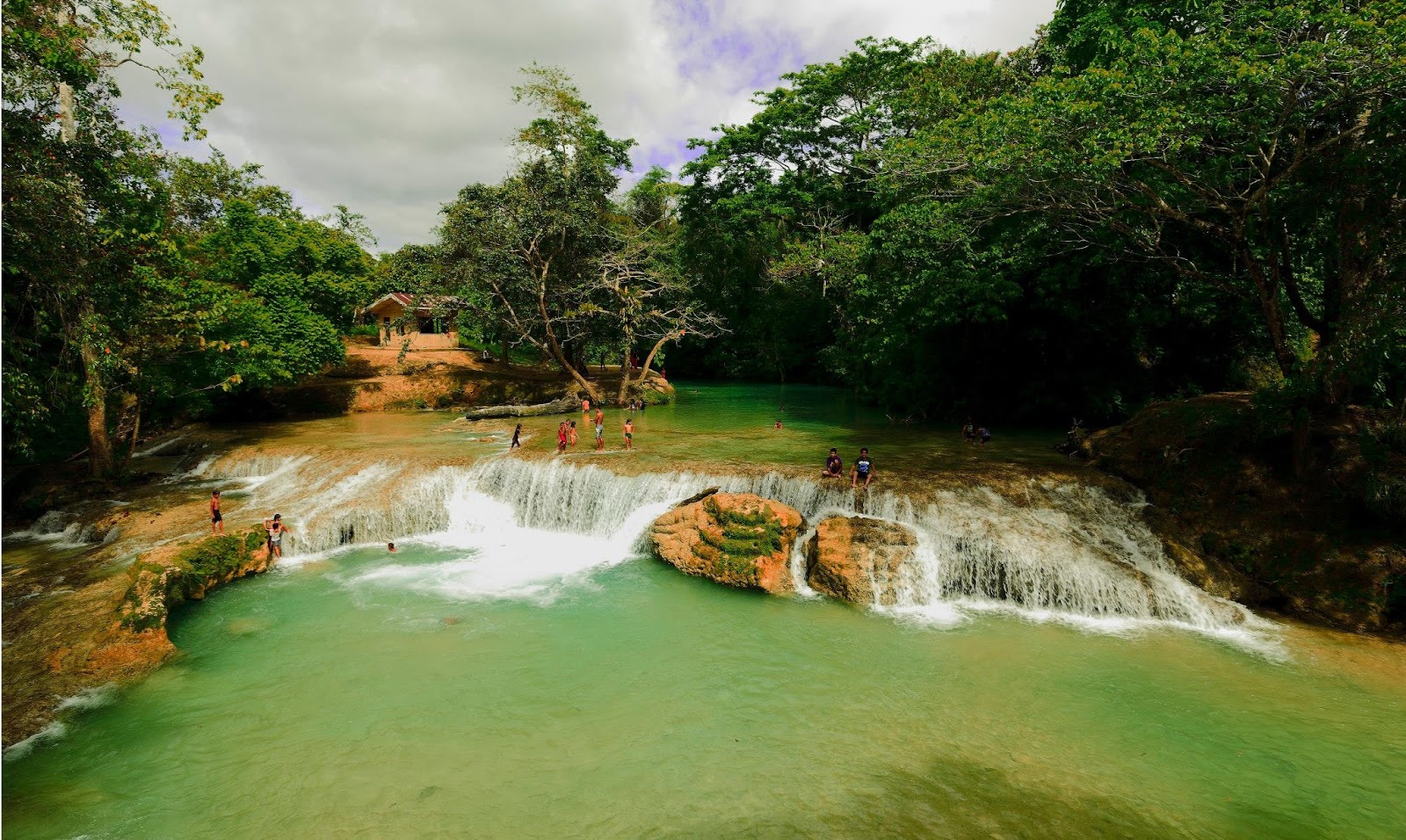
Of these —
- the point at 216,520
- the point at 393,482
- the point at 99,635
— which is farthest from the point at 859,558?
the point at 216,520

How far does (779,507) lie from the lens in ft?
47.5

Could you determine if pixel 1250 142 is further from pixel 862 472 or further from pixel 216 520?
pixel 216 520

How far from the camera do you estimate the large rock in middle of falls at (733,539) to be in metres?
13.4

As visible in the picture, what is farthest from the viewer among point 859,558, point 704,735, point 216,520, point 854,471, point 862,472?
point 854,471

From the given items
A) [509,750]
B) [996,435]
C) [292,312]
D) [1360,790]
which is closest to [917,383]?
[996,435]

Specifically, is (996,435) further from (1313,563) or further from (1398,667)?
(1398,667)

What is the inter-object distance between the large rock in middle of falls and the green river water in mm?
653

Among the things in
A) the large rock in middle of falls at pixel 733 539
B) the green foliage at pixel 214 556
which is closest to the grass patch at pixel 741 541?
the large rock in middle of falls at pixel 733 539

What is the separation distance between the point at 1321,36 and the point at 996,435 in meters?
13.3

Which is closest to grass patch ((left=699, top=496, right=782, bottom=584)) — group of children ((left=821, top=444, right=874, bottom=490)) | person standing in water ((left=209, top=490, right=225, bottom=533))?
group of children ((left=821, top=444, right=874, bottom=490))

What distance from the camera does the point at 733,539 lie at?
13.9m

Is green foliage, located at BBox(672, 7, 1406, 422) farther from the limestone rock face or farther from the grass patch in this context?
the grass patch

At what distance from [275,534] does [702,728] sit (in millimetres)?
11699

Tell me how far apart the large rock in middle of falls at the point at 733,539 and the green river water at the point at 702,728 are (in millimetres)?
653
